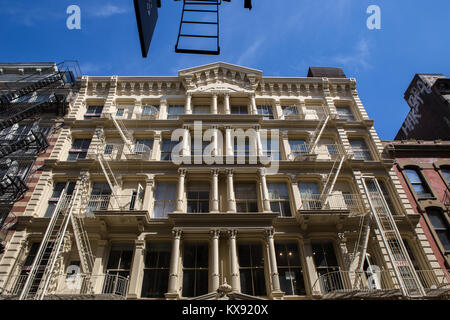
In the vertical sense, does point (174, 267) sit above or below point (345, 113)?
below

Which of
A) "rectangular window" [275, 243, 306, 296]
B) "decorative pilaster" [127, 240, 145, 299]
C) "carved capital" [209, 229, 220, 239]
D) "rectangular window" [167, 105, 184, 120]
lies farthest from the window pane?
"decorative pilaster" [127, 240, 145, 299]

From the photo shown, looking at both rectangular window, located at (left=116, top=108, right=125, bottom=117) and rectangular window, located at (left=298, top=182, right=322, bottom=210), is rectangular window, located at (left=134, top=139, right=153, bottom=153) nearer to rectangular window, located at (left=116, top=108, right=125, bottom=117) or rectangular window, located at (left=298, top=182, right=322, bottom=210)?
rectangular window, located at (left=116, top=108, right=125, bottom=117)

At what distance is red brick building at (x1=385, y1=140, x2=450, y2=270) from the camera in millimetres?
15977

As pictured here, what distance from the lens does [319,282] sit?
14.1m

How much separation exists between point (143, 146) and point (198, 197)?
220 inches

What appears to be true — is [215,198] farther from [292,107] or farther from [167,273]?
[292,107]

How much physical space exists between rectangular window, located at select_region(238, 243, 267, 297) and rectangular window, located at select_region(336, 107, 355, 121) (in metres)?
13.1

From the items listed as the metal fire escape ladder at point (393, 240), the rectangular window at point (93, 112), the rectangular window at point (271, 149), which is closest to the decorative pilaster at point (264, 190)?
the rectangular window at point (271, 149)

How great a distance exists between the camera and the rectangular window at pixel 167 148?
65.0 feet

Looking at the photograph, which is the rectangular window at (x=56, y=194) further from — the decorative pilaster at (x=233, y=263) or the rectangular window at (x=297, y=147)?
Answer: the rectangular window at (x=297, y=147)

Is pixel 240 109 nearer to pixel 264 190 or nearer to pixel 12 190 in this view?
pixel 264 190

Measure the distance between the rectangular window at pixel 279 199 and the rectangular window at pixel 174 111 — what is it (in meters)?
9.40

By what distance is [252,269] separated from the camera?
579 inches

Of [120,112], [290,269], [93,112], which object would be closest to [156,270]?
[290,269]
